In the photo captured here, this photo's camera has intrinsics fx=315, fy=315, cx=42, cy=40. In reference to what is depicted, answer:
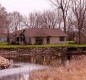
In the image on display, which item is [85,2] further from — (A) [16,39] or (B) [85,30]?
(A) [16,39]

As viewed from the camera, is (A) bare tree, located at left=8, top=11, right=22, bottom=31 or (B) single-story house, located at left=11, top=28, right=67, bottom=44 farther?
(A) bare tree, located at left=8, top=11, right=22, bottom=31

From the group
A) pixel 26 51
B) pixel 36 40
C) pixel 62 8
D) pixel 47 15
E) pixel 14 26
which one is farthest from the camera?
pixel 14 26

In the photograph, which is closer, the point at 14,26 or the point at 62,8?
the point at 62,8

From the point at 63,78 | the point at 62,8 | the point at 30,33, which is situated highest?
the point at 62,8

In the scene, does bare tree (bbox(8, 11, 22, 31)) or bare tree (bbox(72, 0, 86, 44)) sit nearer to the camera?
bare tree (bbox(72, 0, 86, 44))

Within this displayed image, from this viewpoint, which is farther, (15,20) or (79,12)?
(15,20)

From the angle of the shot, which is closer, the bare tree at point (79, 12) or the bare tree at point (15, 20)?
the bare tree at point (79, 12)

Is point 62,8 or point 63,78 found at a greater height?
point 62,8

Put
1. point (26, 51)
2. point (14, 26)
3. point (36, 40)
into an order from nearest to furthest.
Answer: point (26, 51), point (36, 40), point (14, 26)

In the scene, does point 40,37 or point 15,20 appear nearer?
point 40,37

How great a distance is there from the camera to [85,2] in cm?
7206

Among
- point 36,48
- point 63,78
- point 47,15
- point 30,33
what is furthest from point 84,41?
point 63,78

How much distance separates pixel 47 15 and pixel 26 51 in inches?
1860

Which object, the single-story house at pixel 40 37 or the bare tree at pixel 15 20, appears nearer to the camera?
the single-story house at pixel 40 37
